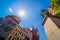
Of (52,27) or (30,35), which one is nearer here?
(52,27)

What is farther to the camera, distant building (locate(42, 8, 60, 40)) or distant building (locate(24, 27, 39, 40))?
distant building (locate(24, 27, 39, 40))

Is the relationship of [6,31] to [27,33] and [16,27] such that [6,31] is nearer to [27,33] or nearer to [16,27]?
[16,27]

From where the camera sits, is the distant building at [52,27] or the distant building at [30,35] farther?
the distant building at [30,35]

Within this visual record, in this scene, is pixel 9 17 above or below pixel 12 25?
above

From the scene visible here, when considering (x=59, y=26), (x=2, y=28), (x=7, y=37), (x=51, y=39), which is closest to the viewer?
(x=59, y=26)

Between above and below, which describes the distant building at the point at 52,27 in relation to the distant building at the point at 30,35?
below

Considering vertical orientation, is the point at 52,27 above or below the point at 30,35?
below

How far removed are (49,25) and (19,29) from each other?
26.3 m

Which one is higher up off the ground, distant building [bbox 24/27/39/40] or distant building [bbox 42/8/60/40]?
distant building [bbox 24/27/39/40]

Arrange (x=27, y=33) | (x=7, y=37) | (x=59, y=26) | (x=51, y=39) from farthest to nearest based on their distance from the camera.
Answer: (x=27, y=33) → (x=7, y=37) → (x=51, y=39) → (x=59, y=26)

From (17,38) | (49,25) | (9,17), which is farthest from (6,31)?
(49,25)

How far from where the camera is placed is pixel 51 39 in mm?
9180

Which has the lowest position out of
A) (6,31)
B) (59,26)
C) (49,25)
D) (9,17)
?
(59,26)

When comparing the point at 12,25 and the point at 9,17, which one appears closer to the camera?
the point at 12,25
